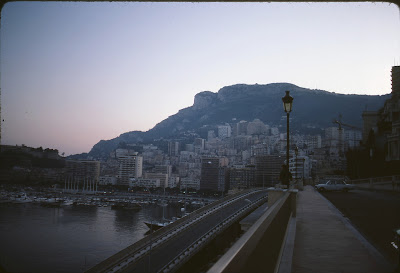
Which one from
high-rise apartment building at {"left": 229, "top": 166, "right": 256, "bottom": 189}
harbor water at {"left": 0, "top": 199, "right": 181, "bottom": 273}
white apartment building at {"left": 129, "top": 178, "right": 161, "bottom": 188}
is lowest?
harbor water at {"left": 0, "top": 199, "right": 181, "bottom": 273}

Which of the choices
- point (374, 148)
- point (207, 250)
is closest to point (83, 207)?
point (207, 250)

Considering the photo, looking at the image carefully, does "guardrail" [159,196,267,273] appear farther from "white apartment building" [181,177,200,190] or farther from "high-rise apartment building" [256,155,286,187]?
"white apartment building" [181,177,200,190]

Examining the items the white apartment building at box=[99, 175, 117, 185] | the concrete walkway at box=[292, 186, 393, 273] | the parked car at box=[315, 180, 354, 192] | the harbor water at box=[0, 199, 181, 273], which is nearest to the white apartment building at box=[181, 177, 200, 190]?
the white apartment building at box=[99, 175, 117, 185]

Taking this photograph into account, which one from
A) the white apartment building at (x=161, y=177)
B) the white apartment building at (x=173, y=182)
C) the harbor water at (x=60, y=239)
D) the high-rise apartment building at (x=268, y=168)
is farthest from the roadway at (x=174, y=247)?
the white apartment building at (x=173, y=182)

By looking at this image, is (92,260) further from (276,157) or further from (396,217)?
(276,157)

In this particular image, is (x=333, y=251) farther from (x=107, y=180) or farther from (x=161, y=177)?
(x=107, y=180)

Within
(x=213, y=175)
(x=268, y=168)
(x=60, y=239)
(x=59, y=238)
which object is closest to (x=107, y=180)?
(x=213, y=175)

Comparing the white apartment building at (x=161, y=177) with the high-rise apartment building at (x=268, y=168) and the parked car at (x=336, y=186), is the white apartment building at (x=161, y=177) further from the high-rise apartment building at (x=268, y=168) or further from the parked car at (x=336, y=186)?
the parked car at (x=336, y=186)
